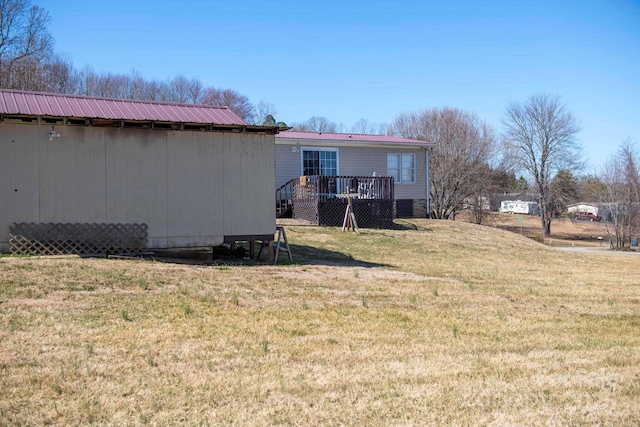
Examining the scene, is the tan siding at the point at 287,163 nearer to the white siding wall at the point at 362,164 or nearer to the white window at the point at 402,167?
the white siding wall at the point at 362,164

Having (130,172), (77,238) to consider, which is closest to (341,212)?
(130,172)

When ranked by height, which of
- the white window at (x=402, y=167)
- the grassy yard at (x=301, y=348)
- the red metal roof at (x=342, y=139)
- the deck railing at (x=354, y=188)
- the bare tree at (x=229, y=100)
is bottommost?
the grassy yard at (x=301, y=348)

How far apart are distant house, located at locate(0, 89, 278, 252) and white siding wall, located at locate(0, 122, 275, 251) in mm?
19

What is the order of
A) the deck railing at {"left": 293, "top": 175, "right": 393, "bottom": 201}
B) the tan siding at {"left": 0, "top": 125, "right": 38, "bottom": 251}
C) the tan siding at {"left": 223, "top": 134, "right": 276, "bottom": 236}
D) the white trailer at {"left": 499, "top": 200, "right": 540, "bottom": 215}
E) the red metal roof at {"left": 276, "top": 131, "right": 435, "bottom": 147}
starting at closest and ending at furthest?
the tan siding at {"left": 0, "top": 125, "right": 38, "bottom": 251} → the tan siding at {"left": 223, "top": 134, "right": 276, "bottom": 236} → the deck railing at {"left": 293, "top": 175, "right": 393, "bottom": 201} → the red metal roof at {"left": 276, "top": 131, "right": 435, "bottom": 147} → the white trailer at {"left": 499, "top": 200, "right": 540, "bottom": 215}

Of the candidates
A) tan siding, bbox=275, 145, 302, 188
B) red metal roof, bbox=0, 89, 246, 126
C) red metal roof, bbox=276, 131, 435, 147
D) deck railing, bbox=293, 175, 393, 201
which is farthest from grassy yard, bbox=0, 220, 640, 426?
red metal roof, bbox=276, 131, 435, 147

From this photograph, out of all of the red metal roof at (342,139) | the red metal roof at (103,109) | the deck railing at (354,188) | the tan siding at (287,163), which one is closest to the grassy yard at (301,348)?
the red metal roof at (103,109)

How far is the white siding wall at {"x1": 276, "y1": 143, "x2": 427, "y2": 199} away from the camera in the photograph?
74.3ft

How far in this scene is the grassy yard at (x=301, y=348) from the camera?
4312 millimetres

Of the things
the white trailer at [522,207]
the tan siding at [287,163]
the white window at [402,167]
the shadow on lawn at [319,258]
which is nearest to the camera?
the shadow on lawn at [319,258]

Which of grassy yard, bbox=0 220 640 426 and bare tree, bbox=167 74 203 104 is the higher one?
bare tree, bbox=167 74 203 104

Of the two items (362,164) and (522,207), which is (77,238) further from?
(522,207)

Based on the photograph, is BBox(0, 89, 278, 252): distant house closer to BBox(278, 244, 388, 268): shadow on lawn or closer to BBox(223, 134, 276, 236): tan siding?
BBox(223, 134, 276, 236): tan siding

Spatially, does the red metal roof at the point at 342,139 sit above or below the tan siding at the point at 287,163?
above

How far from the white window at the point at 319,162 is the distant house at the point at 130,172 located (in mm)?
9904
